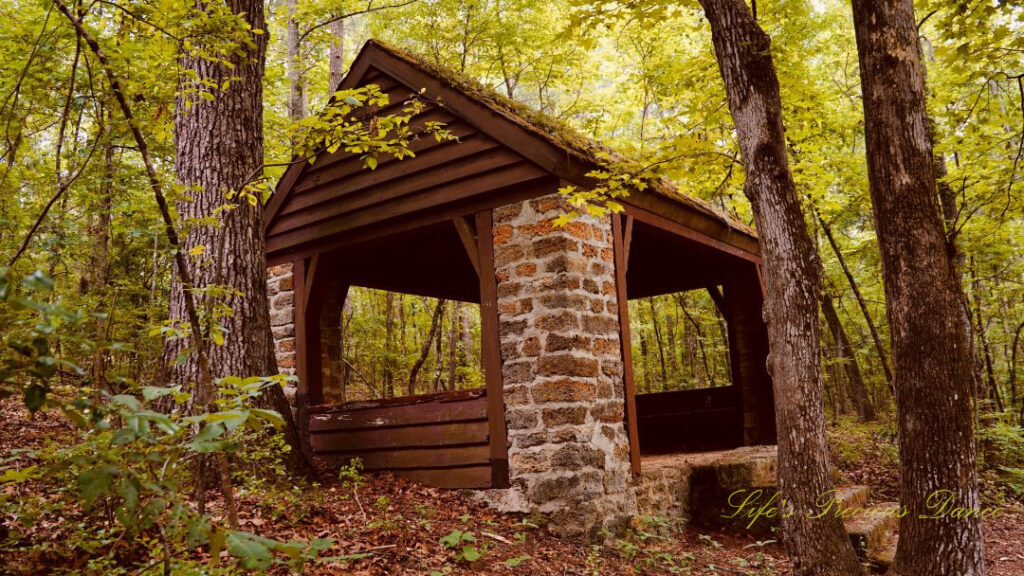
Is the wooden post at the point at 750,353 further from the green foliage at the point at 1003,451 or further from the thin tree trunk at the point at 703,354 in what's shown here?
the thin tree trunk at the point at 703,354

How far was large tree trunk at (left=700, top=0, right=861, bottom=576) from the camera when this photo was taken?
4031 millimetres

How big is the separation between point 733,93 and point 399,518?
390 centimetres

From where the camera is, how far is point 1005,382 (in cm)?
1421

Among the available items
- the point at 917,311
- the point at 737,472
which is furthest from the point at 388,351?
the point at 917,311

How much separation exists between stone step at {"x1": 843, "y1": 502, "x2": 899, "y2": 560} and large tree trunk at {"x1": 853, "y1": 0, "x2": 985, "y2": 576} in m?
1.92

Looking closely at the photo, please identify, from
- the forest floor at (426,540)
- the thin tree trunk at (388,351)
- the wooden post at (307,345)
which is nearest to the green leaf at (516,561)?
the forest floor at (426,540)

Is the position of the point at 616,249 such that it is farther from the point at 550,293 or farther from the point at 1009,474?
the point at 1009,474

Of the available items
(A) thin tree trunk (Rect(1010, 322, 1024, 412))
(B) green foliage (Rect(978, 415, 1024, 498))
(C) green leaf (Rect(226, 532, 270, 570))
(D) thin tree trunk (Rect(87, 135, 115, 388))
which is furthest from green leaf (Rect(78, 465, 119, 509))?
(A) thin tree trunk (Rect(1010, 322, 1024, 412))

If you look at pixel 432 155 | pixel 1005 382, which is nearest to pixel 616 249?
pixel 432 155

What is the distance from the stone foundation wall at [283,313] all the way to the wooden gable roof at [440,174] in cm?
20

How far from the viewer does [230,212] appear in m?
5.67

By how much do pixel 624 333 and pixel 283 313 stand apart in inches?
148

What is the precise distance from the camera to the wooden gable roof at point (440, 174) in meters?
5.89

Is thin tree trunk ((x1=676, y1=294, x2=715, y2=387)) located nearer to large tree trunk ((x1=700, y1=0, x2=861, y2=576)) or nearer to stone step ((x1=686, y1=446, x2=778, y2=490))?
stone step ((x1=686, y1=446, x2=778, y2=490))
